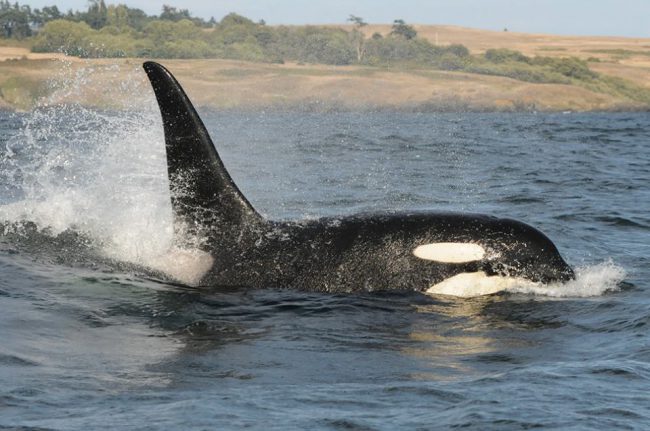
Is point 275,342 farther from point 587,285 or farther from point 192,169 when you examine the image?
point 587,285

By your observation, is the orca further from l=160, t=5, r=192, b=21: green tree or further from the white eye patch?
l=160, t=5, r=192, b=21: green tree

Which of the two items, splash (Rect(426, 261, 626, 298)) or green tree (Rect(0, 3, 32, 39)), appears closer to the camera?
splash (Rect(426, 261, 626, 298))

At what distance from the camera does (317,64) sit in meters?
149

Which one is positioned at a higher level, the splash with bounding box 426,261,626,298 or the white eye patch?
the white eye patch

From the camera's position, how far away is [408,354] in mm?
7742

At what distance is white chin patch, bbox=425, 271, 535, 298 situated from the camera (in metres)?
9.43

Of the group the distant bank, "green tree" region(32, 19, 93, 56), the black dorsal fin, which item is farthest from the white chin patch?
"green tree" region(32, 19, 93, 56)

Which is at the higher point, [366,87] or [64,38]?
[64,38]

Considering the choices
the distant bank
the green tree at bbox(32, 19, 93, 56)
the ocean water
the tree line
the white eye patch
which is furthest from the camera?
the tree line

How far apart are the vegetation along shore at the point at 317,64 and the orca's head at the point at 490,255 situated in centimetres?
8158

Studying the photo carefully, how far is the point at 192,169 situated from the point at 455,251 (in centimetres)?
240

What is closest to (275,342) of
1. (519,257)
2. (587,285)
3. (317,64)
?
(519,257)

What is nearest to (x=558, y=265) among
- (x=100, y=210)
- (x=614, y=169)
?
(x=100, y=210)

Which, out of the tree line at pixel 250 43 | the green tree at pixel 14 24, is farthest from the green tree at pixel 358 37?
the green tree at pixel 14 24
